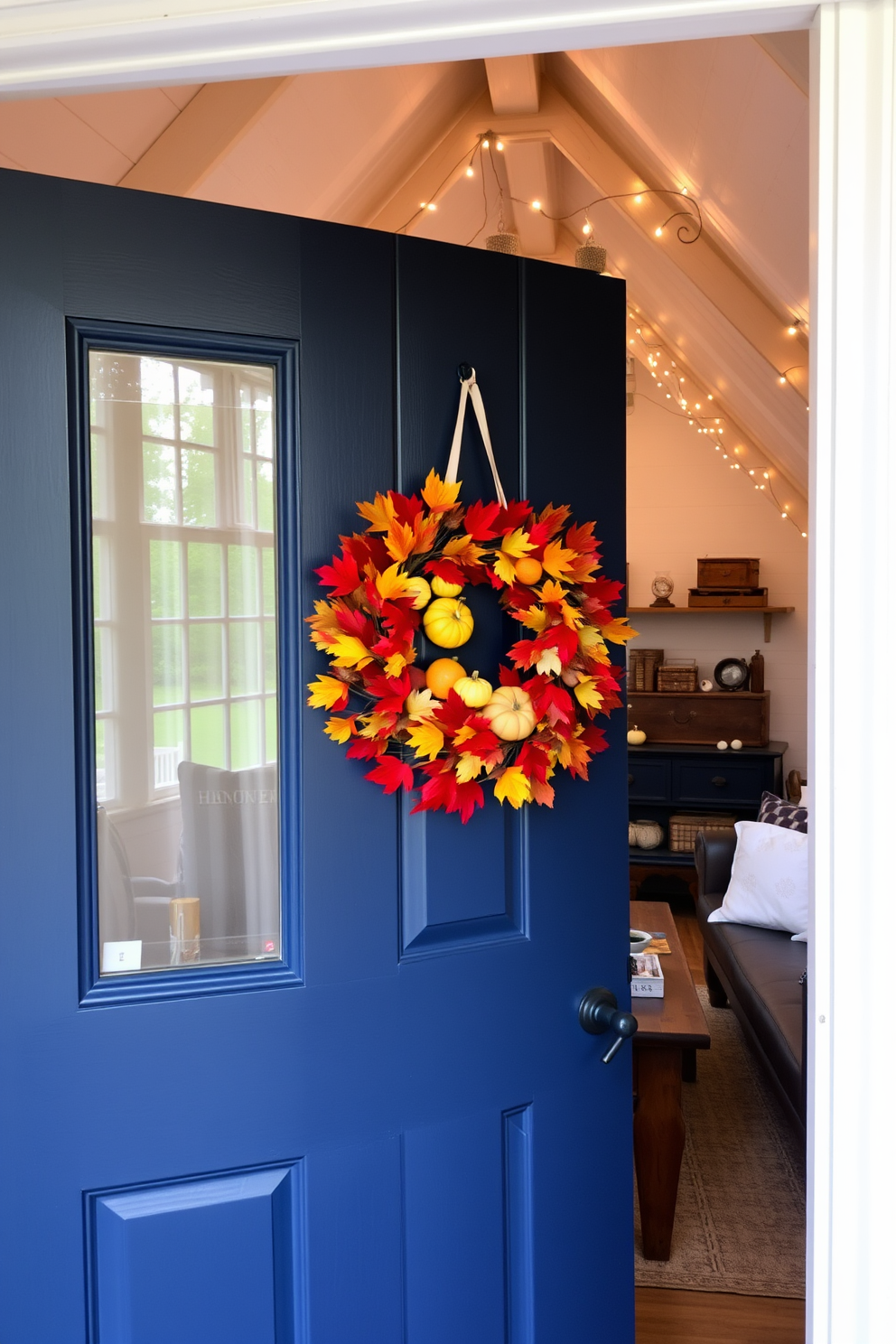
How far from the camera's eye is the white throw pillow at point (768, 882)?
347 centimetres

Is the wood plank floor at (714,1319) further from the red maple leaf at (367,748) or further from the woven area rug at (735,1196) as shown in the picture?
the red maple leaf at (367,748)

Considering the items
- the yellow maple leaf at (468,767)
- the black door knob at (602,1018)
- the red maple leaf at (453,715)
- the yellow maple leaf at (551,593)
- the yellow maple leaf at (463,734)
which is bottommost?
the black door knob at (602,1018)

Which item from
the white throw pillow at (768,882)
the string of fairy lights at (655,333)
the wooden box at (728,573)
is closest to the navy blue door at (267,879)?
the string of fairy lights at (655,333)

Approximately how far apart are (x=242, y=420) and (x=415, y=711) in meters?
0.43

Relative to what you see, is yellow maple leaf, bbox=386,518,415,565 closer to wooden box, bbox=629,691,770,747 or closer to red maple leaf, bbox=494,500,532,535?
red maple leaf, bbox=494,500,532,535

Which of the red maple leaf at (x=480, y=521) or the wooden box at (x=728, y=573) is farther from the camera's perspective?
the wooden box at (x=728, y=573)

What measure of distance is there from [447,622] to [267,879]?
0.41m

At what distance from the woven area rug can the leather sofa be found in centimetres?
26

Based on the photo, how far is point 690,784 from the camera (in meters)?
5.70

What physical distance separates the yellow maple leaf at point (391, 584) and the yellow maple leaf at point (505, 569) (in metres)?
0.13

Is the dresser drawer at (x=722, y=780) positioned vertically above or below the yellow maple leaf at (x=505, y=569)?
below

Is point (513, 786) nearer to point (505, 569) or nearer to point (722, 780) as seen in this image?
point (505, 569)

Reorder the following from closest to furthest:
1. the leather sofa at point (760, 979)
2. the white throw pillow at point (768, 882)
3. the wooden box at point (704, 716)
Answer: the leather sofa at point (760, 979) < the white throw pillow at point (768, 882) < the wooden box at point (704, 716)

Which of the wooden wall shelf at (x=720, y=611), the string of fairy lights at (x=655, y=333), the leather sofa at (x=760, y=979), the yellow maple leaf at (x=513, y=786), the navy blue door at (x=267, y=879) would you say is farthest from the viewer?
the wooden wall shelf at (x=720, y=611)
